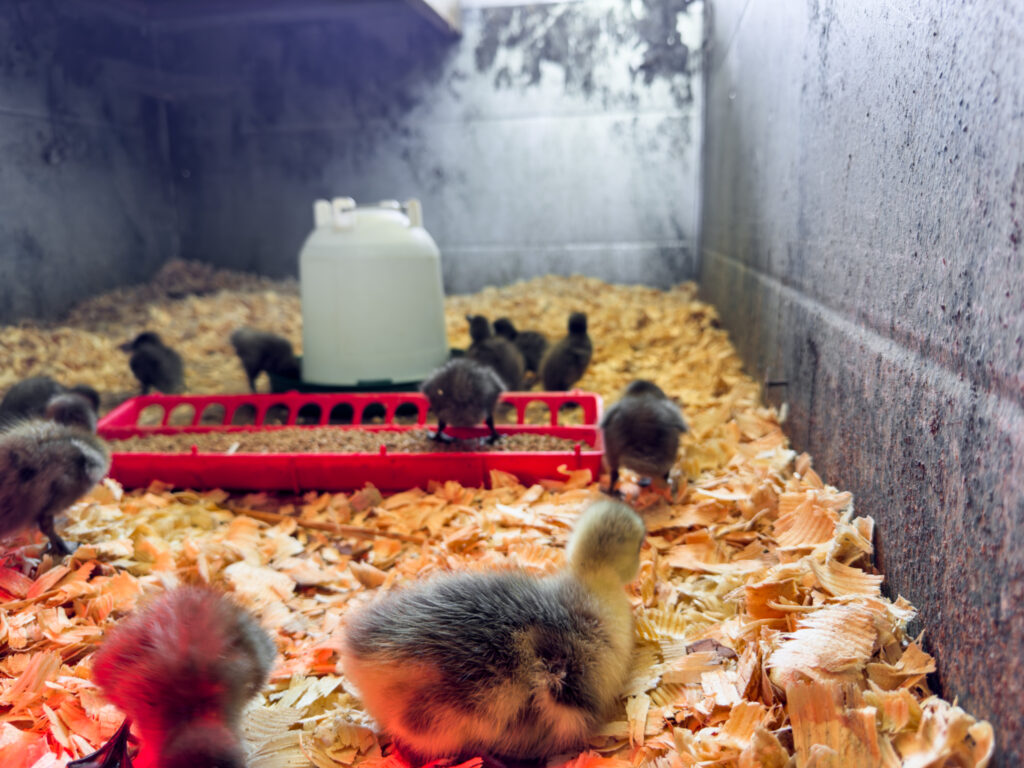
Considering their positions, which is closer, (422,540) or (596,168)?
(422,540)

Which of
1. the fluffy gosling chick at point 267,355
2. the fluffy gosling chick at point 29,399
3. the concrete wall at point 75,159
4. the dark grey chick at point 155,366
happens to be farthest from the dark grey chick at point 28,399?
the concrete wall at point 75,159

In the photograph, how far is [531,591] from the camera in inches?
67.6

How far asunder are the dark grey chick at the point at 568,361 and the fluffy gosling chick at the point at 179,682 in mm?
3451

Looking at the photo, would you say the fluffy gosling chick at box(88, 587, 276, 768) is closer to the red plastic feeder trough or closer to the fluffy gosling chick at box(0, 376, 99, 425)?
the red plastic feeder trough

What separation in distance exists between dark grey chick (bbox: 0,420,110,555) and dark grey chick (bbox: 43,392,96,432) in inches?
38.1

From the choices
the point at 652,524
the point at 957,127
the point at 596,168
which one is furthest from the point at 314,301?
the point at 596,168

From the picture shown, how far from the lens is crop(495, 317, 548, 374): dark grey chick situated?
5.43 metres

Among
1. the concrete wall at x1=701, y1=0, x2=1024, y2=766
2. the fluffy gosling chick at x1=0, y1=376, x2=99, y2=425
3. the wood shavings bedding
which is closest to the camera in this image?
the concrete wall at x1=701, y1=0, x2=1024, y2=766

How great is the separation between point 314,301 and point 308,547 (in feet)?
7.09

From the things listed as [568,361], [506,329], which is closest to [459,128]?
[506,329]

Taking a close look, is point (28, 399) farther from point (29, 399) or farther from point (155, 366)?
point (155, 366)

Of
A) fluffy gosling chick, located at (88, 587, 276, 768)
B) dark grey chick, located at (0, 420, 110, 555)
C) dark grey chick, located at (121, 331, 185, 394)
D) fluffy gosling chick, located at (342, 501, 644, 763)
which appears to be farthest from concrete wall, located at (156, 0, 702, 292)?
fluffy gosling chick, located at (88, 587, 276, 768)

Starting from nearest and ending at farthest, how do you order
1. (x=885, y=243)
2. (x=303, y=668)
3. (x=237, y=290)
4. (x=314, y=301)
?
1. (x=885, y=243)
2. (x=303, y=668)
3. (x=314, y=301)
4. (x=237, y=290)

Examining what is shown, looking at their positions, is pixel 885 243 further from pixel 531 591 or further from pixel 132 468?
pixel 132 468
